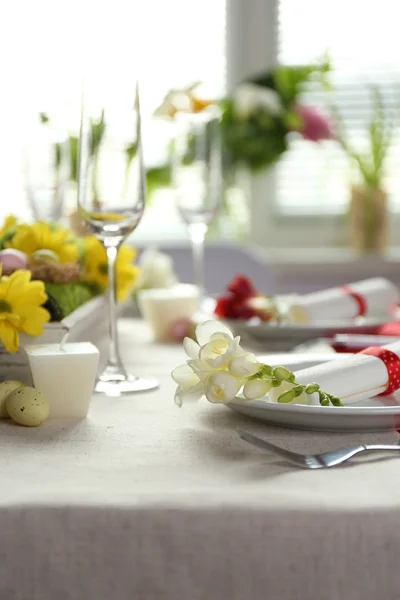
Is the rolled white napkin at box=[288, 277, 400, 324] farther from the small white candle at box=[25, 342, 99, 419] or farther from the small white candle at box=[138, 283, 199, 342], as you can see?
the small white candle at box=[25, 342, 99, 419]

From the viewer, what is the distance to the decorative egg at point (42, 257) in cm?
95

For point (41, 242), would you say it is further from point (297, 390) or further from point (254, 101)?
point (254, 101)

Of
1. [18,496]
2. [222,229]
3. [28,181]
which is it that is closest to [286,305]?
[28,181]

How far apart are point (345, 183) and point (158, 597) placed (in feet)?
8.59

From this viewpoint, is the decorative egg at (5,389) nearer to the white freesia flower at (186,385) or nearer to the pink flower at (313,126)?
the white freesia flower at (186,385)

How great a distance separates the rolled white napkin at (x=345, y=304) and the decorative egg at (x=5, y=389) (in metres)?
0.58

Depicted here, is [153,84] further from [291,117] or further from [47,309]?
[47,309]

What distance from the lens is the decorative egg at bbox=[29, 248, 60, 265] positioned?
0.95 m

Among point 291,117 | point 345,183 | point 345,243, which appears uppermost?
point 291,117

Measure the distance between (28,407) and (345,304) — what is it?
70cm

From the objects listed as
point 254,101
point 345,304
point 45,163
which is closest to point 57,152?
point 45,163

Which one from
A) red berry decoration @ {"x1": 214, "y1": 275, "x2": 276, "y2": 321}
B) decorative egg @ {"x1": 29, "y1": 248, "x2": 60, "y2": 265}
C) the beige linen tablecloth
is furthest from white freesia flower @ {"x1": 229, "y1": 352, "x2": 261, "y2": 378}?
red berry decoration @ {"x1": 214, "y1": 275, "x2": 276, "y2": 321}

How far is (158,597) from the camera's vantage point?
0.52m

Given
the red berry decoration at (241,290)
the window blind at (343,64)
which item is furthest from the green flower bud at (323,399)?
the window blind at (343,64)
